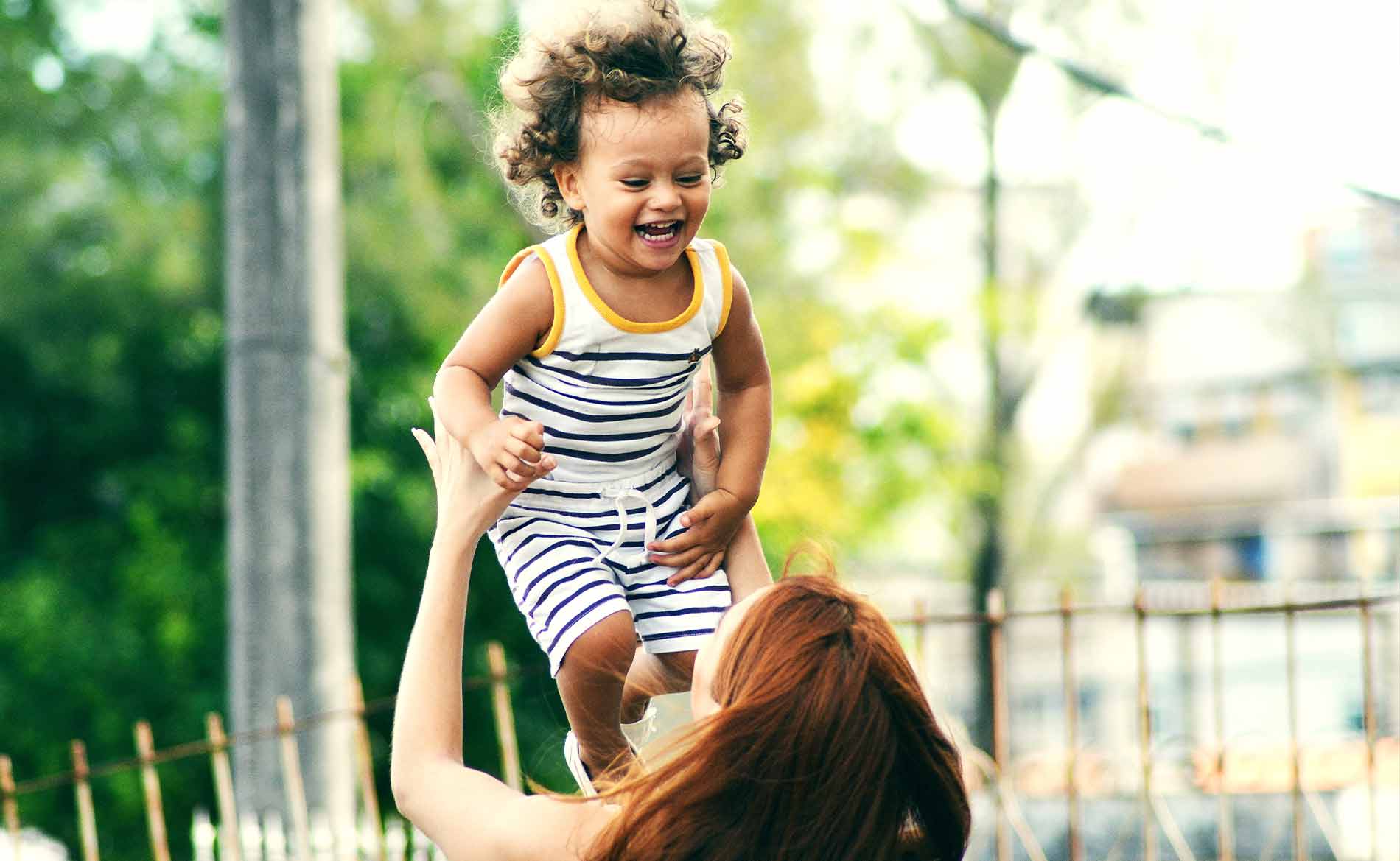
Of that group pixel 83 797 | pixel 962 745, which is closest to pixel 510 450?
pixel 962 745

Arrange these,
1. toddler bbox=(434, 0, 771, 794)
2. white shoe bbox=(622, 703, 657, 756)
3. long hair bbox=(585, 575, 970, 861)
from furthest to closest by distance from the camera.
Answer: white shoe bbox=(622, 703, 657, 756) → toddler bbox=(434, 0, 771, 794) → long hair bbox=(585, 575, 970, 861)

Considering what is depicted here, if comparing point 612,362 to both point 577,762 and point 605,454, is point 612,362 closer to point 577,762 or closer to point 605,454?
point 605,454

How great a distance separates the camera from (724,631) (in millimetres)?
1416

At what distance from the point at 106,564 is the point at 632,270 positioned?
9742 mm

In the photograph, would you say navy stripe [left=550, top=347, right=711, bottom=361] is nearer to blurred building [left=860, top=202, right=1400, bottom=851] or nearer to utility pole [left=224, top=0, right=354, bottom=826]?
utility pole [left=224, top=0, right=354, bottom=826]

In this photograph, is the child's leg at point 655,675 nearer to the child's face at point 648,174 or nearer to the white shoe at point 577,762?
the white shoe at point 577,762

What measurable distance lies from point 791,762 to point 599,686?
27 cm

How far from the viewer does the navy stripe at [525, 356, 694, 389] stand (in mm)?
1504

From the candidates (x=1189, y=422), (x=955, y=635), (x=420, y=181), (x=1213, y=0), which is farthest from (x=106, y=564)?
(x=1189, y=422)

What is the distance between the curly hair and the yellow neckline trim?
89mm

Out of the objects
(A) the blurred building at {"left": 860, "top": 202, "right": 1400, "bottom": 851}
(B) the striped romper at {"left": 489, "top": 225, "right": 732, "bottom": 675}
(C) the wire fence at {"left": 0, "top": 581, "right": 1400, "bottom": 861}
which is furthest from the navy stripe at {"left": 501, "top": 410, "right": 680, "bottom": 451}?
(A) the blurred building at {"left": 860, "top": 202, "right": 1400, "bottom": 851}

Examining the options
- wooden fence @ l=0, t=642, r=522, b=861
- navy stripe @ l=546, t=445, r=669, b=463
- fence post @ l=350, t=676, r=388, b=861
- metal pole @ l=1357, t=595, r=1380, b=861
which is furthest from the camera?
fence post @ l=350, t=676, r=388, b=861

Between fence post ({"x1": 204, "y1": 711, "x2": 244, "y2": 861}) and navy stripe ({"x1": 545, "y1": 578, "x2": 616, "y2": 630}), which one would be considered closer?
navy stripe ({"x1": 545, "y1": 578, "x2": 616, "y2": 630})

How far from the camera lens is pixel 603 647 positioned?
1.48 meters
